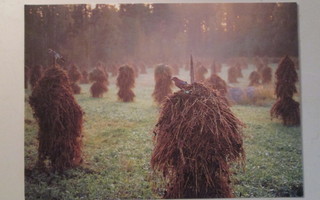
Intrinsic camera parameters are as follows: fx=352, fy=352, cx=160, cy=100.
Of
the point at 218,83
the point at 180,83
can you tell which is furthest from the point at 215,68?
the point at 180,83

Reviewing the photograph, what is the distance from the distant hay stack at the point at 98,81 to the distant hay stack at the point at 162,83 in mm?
410

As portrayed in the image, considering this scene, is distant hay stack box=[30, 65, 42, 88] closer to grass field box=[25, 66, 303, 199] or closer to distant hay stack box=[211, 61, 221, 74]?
grass field box=[25, 66, 303, 199]

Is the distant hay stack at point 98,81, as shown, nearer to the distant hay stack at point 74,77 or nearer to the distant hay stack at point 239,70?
the distant hay stack at point 74,77

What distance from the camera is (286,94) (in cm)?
288

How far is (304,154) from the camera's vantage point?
9.40ft

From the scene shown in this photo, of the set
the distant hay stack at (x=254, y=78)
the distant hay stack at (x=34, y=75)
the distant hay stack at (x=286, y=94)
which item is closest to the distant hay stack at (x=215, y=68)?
the distant hay stack at (x=254, y=78)

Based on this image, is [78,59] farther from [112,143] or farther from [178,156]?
[178,156]

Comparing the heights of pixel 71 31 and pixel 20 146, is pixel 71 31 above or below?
above

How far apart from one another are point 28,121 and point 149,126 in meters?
0.97

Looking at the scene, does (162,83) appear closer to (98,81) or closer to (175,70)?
(175,70)

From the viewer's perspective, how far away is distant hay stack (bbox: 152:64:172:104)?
9.31 ft

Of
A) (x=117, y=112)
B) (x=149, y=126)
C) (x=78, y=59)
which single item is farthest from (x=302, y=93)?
(x=78, y=59)

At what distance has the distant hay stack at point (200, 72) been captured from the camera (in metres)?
2.84

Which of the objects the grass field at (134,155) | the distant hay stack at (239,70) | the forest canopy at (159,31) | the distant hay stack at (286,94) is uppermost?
the forest canopy at (159,31)
